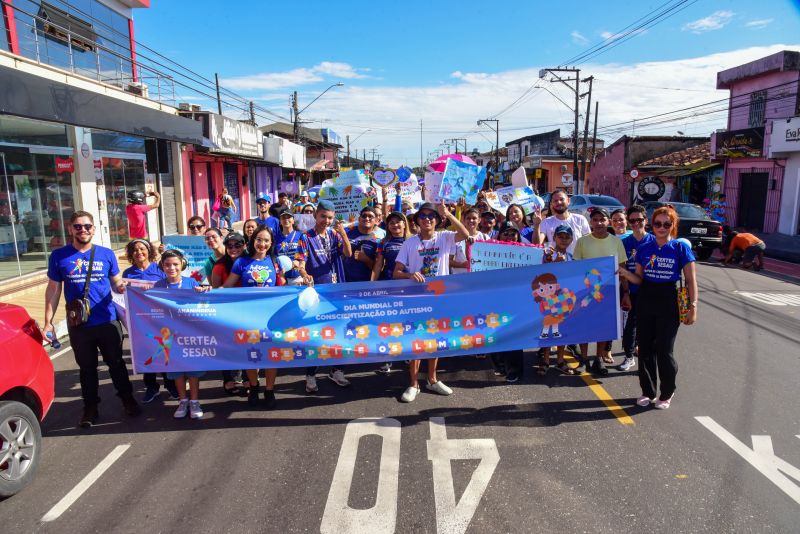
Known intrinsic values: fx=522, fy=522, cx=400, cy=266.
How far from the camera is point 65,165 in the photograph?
476 inches

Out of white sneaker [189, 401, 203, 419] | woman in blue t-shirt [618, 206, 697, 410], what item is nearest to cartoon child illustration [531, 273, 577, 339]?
woman in blue t-shirt [618, 206, 697, 410]

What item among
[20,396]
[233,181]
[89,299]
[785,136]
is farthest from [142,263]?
[785,136]

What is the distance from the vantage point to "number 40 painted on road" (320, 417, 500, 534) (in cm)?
324

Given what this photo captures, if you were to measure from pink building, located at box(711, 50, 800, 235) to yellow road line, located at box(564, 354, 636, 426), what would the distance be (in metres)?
20.2

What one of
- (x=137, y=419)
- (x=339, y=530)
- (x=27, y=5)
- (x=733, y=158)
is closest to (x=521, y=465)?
(x=339, y=530)

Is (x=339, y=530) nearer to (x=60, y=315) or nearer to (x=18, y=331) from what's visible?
(x=18, y=331)

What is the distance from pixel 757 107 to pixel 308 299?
1040 inches

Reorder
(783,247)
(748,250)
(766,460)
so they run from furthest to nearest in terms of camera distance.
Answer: (783,247)
(748,250)
(766,460)

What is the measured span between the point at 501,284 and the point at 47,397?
12.8 feet

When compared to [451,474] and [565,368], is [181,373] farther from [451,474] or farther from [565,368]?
[565,368]

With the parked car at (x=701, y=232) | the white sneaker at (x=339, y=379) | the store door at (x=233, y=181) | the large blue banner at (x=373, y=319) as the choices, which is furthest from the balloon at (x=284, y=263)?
the store door at (x=233, y=181)

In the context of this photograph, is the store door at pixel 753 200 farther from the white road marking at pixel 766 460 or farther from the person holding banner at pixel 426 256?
the person holding banner at pixel 426 256

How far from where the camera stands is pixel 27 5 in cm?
1259

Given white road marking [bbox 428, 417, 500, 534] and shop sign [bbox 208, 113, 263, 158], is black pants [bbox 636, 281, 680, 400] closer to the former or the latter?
white road marking [bbox 428, 417, 500, 534]
